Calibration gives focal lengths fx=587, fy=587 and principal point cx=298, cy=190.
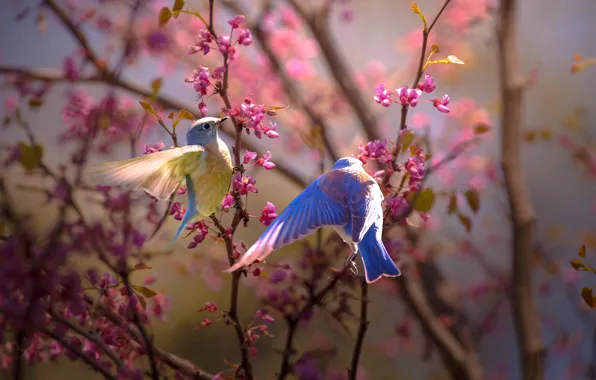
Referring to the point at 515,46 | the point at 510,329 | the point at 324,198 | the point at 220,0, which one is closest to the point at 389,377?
the point at 510,329

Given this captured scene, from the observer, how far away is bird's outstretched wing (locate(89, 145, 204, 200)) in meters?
0.98

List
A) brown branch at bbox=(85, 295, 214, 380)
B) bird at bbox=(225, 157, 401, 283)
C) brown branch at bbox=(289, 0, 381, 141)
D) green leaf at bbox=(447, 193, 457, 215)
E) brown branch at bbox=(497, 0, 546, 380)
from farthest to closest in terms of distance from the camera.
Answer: brown branch at bbox=(289, 0, 381, 141) < brown branch at bbox=(497, 0, 546, 380) < green leaf at bbox=(447, 193, 457, 215) < bird at bbox=(225, 157, 401, 283) < brown branch at bbox=(85, 295, 214, 380)

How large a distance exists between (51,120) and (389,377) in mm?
2455

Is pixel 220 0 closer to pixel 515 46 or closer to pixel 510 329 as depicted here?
pixel 515 46

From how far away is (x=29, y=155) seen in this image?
0.99 metres

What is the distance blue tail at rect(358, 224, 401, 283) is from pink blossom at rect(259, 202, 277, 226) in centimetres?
20

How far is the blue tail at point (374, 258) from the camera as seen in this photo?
3.54 ft

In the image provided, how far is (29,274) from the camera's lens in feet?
2.63

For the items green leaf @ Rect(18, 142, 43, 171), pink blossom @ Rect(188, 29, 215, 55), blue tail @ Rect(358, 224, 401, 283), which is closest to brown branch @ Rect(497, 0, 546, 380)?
blue tail @ Rect(358, 224, 401, 283)

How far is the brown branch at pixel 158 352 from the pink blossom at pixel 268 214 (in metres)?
0.28

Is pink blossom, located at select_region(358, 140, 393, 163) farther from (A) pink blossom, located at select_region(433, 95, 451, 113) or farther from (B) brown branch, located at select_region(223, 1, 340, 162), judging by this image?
(B) brown branch, located at select_region(223, 1, 340, 162)

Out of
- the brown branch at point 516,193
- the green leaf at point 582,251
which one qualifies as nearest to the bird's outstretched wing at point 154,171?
the green leaf at point 582,251

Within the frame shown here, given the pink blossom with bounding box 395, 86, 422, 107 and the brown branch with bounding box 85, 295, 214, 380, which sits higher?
the pink blossom with bounding box 395, 86, 422, 107

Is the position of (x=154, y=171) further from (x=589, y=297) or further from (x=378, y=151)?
(x=589, y=297)
